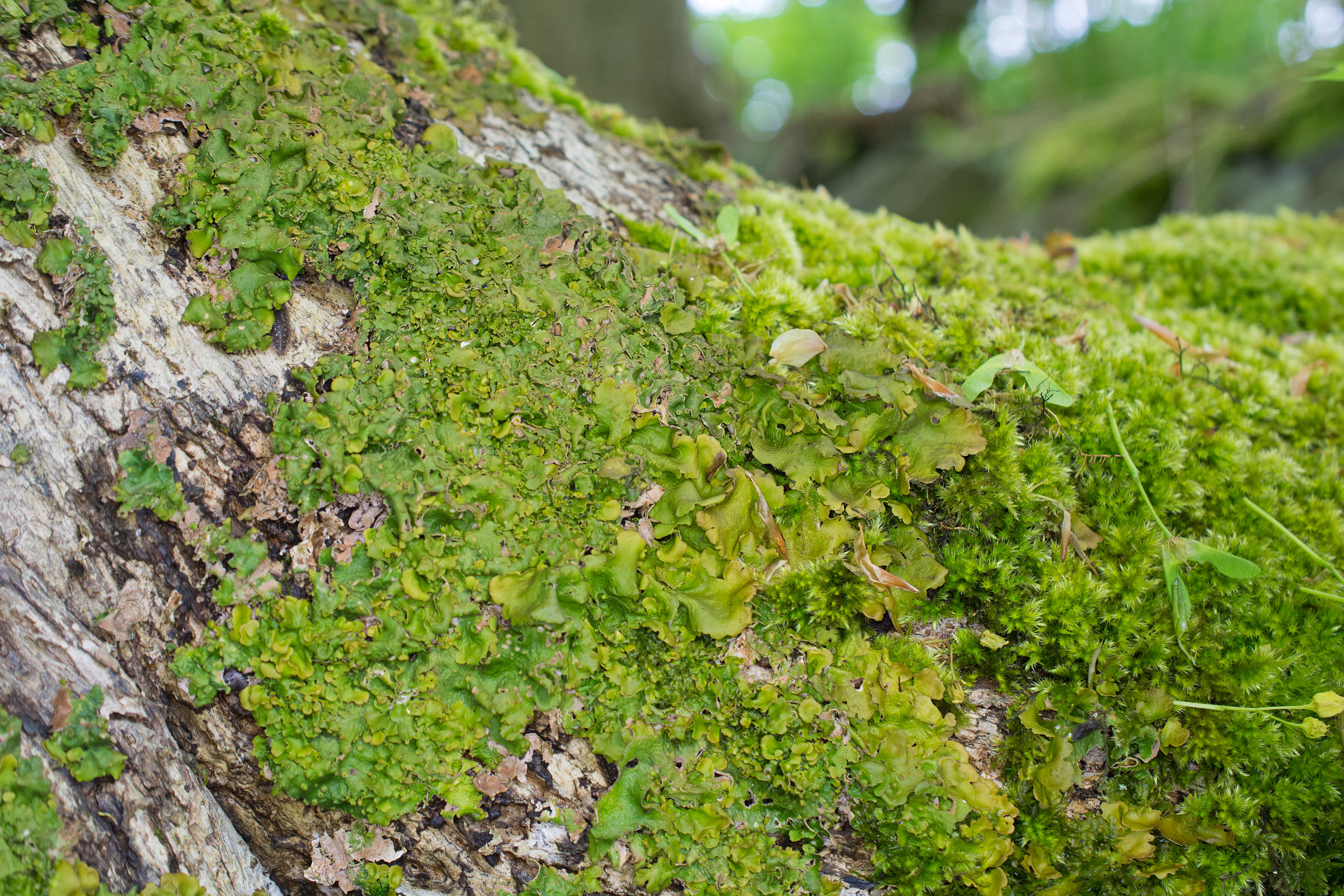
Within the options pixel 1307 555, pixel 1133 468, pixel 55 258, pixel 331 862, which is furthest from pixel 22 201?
pixel 1307 555

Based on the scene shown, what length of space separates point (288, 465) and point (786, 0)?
29.2 m

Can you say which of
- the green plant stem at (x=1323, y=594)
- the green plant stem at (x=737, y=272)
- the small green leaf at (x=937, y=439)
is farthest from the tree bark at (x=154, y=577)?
the green plant stem at (x=1323, y=594)

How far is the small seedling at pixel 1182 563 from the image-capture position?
196 centimetres

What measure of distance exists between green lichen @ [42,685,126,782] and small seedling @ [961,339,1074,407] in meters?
2.37

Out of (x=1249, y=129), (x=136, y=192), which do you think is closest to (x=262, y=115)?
(x=136, y=192)

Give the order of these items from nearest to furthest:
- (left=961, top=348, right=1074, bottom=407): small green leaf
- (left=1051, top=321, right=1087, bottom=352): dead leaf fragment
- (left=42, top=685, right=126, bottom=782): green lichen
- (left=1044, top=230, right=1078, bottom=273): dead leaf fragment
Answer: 1. (left=42, top=685, right=126, bottom=782): green lichen
2. (left=961, top=348, right=1074, bottom=407): small green leaf
3. (left=1051, top=321, right=1087, bottom=352): dead leaf fragment
4. (left=1044, top=230, right=1078, bottom=273): dead leaf fragment

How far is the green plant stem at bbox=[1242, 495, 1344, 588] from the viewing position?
6.81ft

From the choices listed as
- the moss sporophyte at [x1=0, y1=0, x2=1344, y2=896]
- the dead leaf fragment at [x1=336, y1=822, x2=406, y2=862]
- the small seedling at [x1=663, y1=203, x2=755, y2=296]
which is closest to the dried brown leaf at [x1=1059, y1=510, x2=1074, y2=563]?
the moss sporophyte at [x1=0, y1=0, x2=1344, y2=896]

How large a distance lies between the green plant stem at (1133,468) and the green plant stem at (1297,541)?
12.3 inches

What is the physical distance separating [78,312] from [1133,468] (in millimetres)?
2861

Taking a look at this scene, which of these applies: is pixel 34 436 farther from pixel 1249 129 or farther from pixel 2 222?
pixel 1249 129

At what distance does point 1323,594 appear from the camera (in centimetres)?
202

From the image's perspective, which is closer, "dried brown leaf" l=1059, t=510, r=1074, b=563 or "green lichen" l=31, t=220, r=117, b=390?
"green lichen" l=31, t=220, r=117, b=390

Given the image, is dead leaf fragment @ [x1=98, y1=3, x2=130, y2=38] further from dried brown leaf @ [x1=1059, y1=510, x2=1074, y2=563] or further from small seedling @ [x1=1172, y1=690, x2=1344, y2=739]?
small seedling @ [x1=1172, y1=690, x2=1344, y2=739]
